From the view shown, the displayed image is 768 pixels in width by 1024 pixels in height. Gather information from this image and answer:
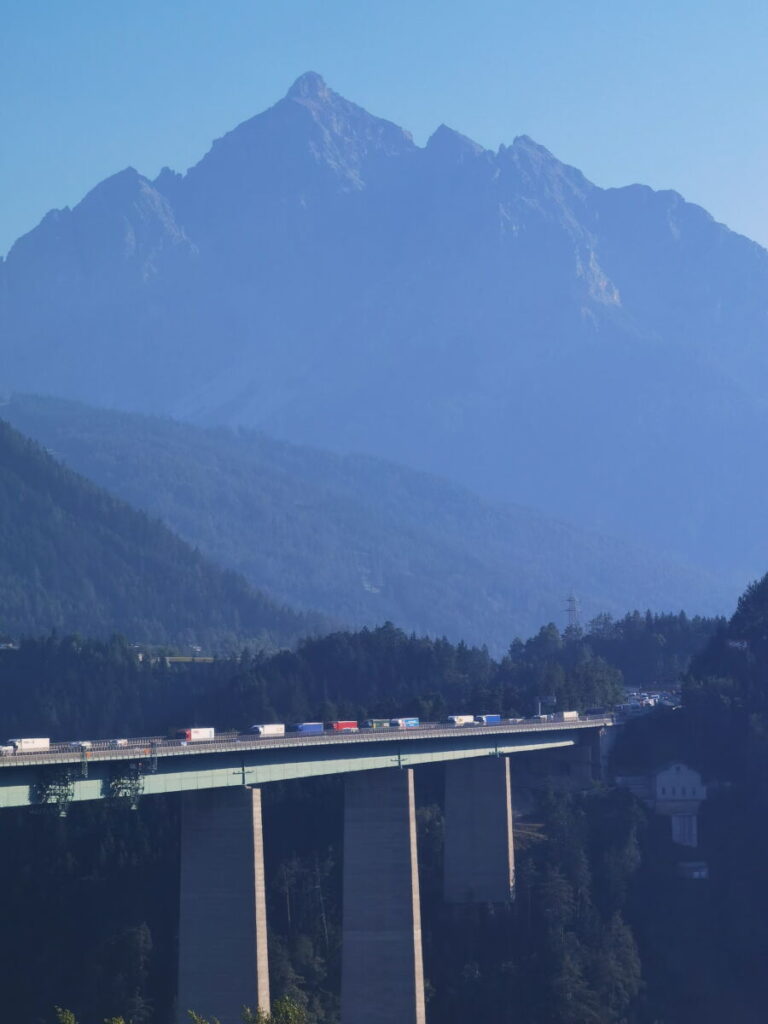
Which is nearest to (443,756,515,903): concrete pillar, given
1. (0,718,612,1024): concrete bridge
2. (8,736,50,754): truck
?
(0,718,612,1024): concrete bridge

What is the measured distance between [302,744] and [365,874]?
7.81 meters

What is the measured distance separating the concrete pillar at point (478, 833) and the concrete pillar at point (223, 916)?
26.6 meters

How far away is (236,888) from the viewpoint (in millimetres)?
86125

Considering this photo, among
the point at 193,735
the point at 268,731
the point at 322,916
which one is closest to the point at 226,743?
the point at 193,735

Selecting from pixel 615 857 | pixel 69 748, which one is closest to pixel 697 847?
pixel 615 857

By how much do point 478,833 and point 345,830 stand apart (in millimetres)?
15737

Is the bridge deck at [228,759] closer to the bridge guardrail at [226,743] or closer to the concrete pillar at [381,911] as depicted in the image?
the bridge guardrail at [226,743]

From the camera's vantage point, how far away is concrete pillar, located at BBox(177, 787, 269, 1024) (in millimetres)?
84812

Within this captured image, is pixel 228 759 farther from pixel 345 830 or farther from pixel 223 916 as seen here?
pixel 345 830

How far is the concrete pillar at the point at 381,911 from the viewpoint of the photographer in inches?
3740

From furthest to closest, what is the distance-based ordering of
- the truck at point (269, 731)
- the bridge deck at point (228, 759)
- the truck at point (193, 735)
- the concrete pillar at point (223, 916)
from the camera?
the truck at point (269, 731), the truck at point (193, 735), the concrete pillar at point (223, 916), the bridge deck at point (228, 759)

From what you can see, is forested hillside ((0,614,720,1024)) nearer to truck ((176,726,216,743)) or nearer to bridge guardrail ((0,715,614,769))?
bridge guardrail ((0,715,614,769))

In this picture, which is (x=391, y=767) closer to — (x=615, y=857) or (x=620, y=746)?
(x=615, y=857)

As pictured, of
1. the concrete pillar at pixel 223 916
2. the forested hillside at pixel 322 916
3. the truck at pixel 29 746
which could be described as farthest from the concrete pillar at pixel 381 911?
the truck at pixel 29 746
